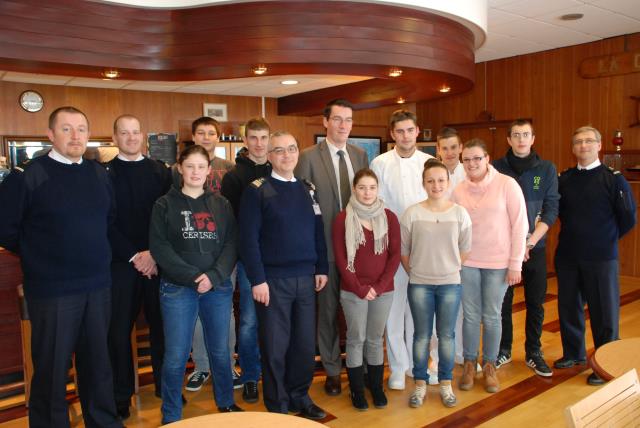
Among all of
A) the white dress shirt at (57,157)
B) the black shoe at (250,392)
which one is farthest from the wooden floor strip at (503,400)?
the white dress shirt at (57,157)

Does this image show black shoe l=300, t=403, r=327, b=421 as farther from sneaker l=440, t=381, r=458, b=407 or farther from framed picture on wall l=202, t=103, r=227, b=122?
framed picture on wall l=202, t=103, r=227, b=122

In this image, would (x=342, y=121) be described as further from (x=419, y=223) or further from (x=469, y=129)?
(x=469, y=129)

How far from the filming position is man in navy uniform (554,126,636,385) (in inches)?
131

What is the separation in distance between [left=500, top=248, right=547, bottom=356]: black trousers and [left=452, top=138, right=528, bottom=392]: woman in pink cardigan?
436mm

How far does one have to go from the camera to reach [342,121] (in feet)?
10.2

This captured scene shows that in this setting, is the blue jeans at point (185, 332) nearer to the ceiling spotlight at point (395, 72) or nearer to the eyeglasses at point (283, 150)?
the eyeglasses at point (283, 150)

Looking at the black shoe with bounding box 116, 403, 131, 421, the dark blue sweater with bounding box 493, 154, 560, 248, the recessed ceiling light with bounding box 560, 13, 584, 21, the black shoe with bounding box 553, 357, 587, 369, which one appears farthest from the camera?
the recessed ceiling light with bounding box 560, 13, 584, 21

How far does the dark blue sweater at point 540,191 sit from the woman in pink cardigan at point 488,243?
1.31 ft

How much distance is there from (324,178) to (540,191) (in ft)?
4.80

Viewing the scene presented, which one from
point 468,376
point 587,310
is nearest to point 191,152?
point 468,376

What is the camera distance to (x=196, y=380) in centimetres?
333

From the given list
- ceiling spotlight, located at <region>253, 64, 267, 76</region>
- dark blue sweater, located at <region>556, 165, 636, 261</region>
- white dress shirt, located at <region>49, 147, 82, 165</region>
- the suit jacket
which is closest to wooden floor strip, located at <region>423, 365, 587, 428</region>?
dark blue sweater, located at <region>556, 165, 636, 261</region>

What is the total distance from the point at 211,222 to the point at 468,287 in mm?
1594

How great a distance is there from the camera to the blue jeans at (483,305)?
3.12m
